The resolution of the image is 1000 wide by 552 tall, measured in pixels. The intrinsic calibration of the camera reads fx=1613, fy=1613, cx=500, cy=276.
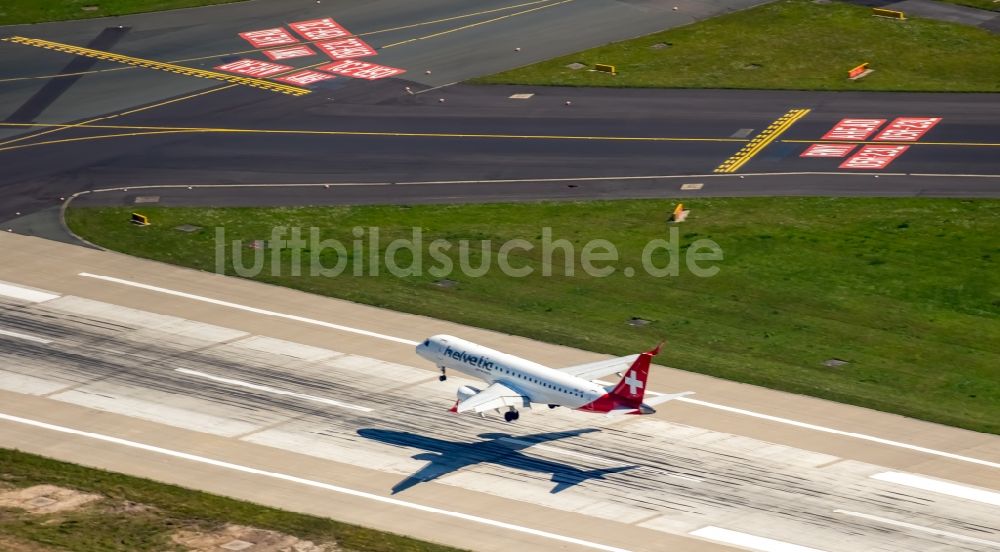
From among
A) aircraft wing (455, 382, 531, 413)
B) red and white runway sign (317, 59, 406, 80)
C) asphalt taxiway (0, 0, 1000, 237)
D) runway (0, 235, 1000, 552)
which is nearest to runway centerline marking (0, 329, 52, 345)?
runway (0, 235, 1000, 552)

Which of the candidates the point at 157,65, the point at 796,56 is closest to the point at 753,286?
the point at 796,56

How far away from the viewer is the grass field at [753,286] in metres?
99.3

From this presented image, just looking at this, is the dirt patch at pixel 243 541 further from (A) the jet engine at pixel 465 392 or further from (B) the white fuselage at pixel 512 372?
(B) the white fuselage at pixel 512 372

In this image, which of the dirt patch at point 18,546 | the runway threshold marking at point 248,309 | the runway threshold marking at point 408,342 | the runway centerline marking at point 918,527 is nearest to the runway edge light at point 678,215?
the runway threshold marking at point 408,342

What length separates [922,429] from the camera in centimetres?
9281

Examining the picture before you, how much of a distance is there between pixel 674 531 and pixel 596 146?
5337 centimetres

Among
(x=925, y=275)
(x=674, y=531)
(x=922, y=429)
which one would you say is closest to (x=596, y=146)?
(x=925, y=275)

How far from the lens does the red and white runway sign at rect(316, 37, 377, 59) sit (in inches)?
5861

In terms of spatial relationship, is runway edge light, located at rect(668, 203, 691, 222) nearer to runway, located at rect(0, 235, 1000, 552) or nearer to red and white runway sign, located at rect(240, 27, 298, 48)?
runway, located at rect(0, 235, 1000, 552)

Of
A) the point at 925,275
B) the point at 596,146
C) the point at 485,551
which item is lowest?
the point at 485,551

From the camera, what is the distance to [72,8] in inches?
6265

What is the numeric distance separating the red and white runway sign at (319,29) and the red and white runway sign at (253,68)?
676 cm

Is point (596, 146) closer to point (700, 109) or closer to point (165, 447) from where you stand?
point (700, 109)

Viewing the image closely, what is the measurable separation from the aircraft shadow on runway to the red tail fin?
4.50m
